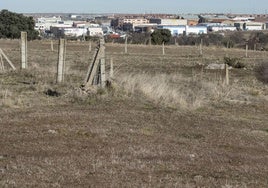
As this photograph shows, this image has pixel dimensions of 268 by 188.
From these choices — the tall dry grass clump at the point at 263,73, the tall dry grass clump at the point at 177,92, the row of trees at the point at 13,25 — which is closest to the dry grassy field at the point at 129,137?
the tall dry grass clump at the point at 177,92

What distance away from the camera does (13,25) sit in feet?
217

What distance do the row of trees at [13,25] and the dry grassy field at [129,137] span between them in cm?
4968

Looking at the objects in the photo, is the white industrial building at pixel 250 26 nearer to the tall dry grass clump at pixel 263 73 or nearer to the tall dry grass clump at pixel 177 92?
the tall dry grass clump at pixel 263 73

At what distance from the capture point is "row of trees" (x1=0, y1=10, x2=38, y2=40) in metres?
66.0

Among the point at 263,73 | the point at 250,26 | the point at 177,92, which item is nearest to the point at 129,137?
the point at 177,92

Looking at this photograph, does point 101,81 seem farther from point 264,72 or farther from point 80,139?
point 264,72

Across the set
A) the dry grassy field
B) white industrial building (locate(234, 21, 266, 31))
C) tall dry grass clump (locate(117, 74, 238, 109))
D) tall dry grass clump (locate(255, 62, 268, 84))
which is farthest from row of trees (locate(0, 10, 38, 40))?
white industrial building (locate(234, 21, 266, 31))

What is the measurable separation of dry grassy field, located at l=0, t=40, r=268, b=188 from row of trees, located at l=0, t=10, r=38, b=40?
49682 millimetres

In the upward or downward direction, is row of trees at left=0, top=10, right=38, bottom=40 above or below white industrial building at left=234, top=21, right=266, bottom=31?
above

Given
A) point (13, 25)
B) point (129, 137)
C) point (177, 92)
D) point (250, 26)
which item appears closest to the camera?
point (129, 137)

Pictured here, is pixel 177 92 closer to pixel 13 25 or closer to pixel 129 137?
pixel 129 137

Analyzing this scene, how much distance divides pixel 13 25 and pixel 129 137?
5874 cm

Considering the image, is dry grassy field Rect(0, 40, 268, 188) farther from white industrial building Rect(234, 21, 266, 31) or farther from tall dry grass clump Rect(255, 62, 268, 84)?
white industrial building Rect(234, 21, 266, 31)

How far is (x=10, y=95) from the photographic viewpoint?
14.3 meters
